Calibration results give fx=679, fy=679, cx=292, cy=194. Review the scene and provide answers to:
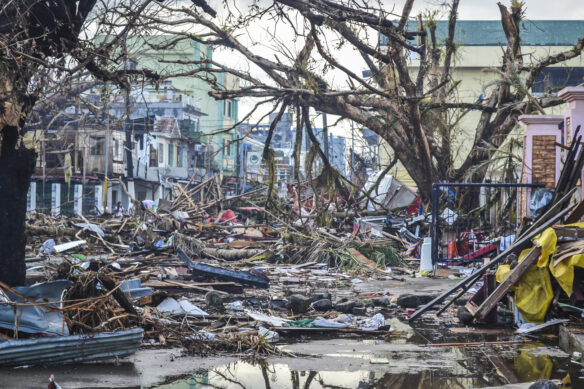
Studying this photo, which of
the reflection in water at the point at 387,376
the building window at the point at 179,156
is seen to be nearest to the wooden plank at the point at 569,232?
the reflection in water at the point at 387,376

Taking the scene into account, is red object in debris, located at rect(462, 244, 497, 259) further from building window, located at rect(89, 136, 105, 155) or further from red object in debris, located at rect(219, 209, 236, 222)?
building window, located at rect(89, 136, 105, 155)

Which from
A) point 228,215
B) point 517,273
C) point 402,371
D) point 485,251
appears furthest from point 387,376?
point 228,215

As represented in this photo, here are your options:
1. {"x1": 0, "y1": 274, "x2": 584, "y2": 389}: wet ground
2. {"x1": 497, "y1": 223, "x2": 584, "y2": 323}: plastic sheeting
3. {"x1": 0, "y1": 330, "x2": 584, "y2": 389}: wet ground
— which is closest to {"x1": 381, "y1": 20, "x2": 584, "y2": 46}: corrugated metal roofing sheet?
{"x1": 497, "y1": 223, "x2": 584, "y2": 323}: plastic sheeting

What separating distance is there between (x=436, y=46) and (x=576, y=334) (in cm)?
1528

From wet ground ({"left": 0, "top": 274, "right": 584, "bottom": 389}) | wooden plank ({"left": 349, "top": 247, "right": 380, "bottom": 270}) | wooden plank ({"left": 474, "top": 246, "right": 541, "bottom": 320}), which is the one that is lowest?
wooden plank ({"left": 349, "top": 247, "right": 380, "bottom": 270})

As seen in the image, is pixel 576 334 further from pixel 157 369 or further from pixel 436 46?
pixel 436 46

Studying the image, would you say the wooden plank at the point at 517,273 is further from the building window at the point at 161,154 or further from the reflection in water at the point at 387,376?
the building window at the point at 161,154

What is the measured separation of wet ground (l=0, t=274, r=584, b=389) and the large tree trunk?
2.16 m

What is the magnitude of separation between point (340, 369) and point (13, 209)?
4.12 metres

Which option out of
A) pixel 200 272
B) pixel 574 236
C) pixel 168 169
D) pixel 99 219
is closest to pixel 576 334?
pixel 574 236

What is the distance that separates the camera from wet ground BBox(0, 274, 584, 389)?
17.6 ft

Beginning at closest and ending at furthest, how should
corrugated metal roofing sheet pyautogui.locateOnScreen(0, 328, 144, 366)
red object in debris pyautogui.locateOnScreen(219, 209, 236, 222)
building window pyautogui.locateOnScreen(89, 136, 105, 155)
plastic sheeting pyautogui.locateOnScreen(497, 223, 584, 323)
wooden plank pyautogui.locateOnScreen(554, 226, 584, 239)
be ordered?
corrugated metal roofing sheet pyautogui.locateOnScreen(0, 328, 144, 366) → plastic sheeting pyautogui.locateOnScreen(497, 223, 584, 323) → wooden plank pyautogui.locateOnScreen(554, 226, 584, 239) → red object in debris pyautogui.locateOnScreen(219, 209, 236, 222) → building window pyautogui.locateOnScreen(89, 136, 105, 155)

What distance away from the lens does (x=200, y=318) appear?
8.60 metres

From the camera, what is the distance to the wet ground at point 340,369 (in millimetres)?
5367
